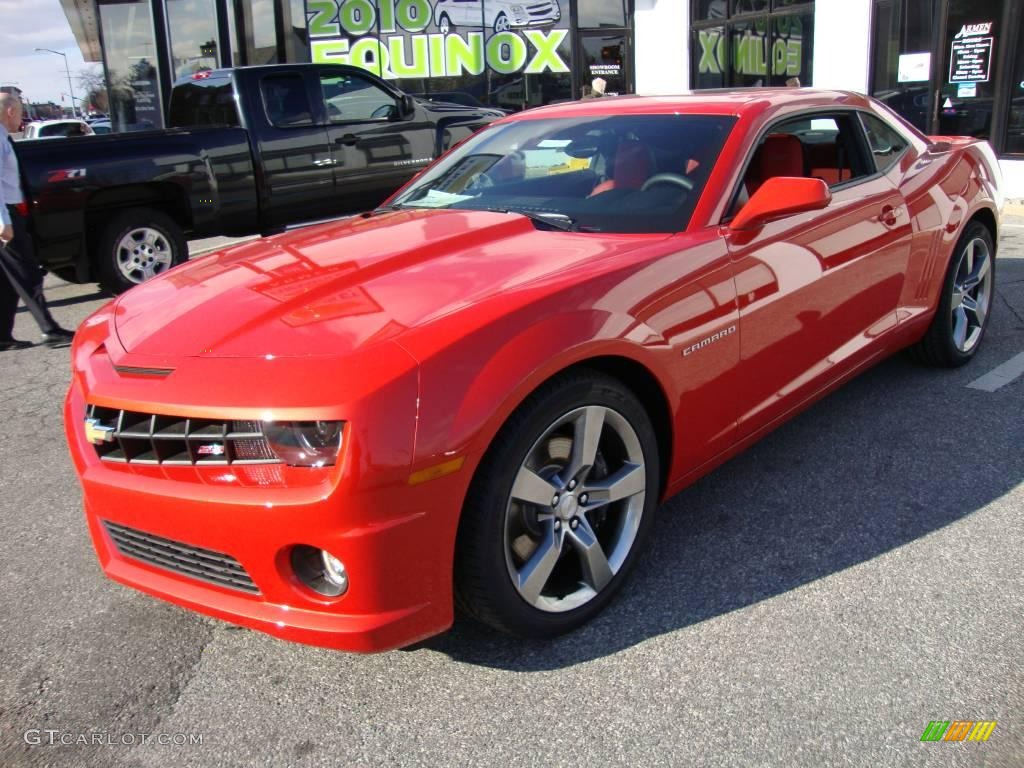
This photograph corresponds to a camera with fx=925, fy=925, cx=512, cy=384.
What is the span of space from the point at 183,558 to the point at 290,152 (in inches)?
275

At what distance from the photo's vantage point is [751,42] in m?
15.0

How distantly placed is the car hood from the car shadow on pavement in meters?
1.00

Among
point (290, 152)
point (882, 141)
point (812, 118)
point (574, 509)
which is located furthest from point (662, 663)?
point (290, 152)

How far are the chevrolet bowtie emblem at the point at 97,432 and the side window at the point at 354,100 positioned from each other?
7.17 meters

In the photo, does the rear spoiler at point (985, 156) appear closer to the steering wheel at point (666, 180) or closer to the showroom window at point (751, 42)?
the steering wheel at point (666, 180)

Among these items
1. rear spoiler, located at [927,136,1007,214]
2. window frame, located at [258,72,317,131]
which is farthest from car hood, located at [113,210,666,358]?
window frame, located at [258,72,317,131]

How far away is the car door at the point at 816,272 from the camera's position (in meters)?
3.24

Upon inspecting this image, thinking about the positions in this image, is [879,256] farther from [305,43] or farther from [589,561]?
[305,43]

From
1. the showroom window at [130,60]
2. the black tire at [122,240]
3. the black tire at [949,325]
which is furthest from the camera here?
the showroom window at [130,60]

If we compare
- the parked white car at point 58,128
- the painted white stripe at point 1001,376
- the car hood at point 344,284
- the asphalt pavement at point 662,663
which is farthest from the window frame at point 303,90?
the parked white car at point 58,128

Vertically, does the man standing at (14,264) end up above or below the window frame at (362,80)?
below

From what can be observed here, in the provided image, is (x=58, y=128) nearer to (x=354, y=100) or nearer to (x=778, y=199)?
(x=354, y=100)

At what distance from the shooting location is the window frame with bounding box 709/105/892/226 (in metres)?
3.28

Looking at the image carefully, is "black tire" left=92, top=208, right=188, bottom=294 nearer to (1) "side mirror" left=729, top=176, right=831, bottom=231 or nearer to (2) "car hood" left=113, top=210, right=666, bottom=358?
(2) "car hood" left=113, top=210, right=666, bottom=358
